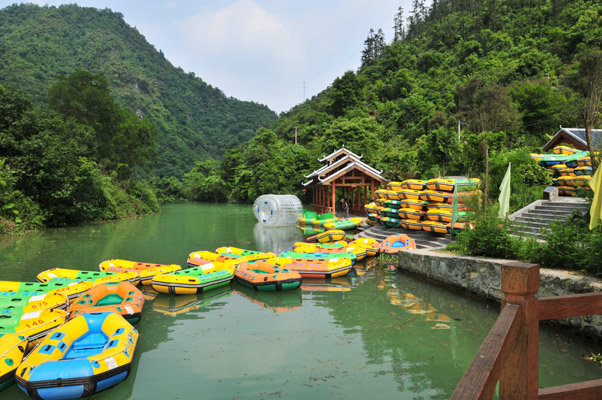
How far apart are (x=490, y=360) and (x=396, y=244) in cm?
1204

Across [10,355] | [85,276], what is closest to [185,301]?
[85,276]

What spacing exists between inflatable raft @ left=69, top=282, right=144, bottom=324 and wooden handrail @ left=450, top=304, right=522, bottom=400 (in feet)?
21.7

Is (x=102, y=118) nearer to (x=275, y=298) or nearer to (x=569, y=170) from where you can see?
(x=275, y=298)

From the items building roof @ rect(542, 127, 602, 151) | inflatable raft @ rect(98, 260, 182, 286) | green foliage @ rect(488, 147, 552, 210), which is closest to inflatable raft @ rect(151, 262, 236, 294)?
inflatable raft @ rect(98, 260, 182, 286)

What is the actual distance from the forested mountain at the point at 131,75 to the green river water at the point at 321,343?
4278 centimetres

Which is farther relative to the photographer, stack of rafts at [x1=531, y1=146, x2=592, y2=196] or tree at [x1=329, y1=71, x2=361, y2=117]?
tree at [x1=329, y1=71, x2=361, y2=117]

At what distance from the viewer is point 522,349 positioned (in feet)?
6.00

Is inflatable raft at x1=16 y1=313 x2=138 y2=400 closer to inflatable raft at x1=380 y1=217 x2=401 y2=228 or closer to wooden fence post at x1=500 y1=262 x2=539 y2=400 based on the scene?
wooden fence post at x1=500 y1=262 x2=539 y2=400

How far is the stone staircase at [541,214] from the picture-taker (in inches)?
405

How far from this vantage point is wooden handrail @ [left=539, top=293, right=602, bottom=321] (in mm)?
1910

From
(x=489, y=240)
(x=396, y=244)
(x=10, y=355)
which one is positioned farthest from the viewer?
(x=396, y=244)

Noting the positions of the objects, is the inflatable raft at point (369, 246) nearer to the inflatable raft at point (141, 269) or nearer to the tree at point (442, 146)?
the inflatable raft at point (141, 269)

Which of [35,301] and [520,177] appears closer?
[35,301]

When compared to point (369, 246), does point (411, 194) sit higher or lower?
higher
